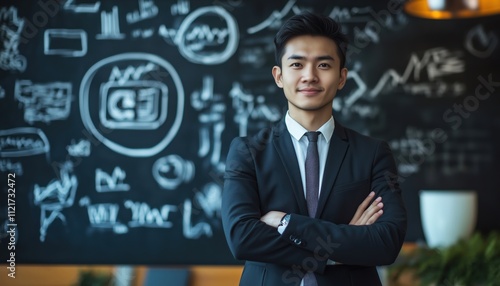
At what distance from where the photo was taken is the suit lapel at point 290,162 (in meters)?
1.56

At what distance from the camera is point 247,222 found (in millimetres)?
1614

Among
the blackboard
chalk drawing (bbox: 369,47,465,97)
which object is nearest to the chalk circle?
the blackboard

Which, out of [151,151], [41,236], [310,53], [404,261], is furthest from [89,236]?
[310,53]

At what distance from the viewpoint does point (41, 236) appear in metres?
3.60

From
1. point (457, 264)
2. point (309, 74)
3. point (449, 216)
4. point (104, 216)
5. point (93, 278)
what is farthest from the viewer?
point (104, 216)

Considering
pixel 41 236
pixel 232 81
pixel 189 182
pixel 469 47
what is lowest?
pixel 41 236

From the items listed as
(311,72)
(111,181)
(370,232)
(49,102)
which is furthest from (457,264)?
(49,102)

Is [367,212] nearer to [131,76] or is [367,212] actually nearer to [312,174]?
[312,174]

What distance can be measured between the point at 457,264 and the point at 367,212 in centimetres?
164

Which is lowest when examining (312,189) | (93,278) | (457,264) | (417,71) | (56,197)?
(93,278)

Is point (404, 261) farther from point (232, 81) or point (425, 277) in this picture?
point (232, 81)

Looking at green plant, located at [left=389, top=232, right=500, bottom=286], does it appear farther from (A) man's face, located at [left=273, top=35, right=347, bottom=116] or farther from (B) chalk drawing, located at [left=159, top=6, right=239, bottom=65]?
(A) man's face, located at [left=273, top=35, right=347, bottom=116]

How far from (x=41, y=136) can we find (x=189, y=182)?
2.62 feet

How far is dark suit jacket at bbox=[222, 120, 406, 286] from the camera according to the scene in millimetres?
1547
